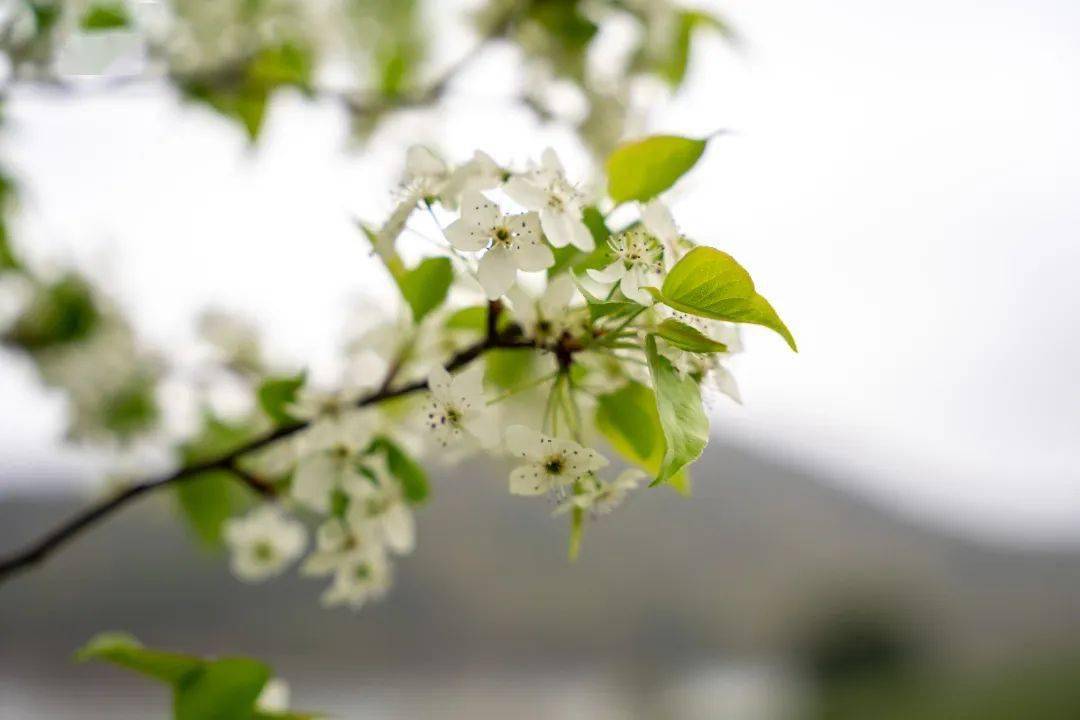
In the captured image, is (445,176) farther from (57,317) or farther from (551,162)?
(57,317)

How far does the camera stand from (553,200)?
34 cm

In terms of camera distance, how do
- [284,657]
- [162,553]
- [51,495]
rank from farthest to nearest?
[284,657]
[162,553]
[51,495]

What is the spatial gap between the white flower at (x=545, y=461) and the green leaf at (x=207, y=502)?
372 mm

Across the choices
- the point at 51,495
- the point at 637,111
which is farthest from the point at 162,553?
the point at 637,111

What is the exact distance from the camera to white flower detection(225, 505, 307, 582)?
0.60 metres

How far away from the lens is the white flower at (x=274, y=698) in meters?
0.45

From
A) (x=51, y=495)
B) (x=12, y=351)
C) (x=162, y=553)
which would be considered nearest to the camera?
(x=12, y=351)

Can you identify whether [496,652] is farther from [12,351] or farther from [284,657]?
[12,351]

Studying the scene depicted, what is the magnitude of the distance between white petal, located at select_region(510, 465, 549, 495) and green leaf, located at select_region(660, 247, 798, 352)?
0.28 ft

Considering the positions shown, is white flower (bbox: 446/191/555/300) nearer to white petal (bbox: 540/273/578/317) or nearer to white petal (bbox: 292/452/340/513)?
white petal (bbox: 540/273/578/317)

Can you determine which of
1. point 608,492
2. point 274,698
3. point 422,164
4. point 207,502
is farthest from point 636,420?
point 207,502

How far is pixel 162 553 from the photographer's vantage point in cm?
640

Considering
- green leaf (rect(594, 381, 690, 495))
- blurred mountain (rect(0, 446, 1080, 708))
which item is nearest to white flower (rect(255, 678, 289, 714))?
green leaf (rect(594, 381, 690, 495))

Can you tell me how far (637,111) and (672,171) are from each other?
0.36 meters
